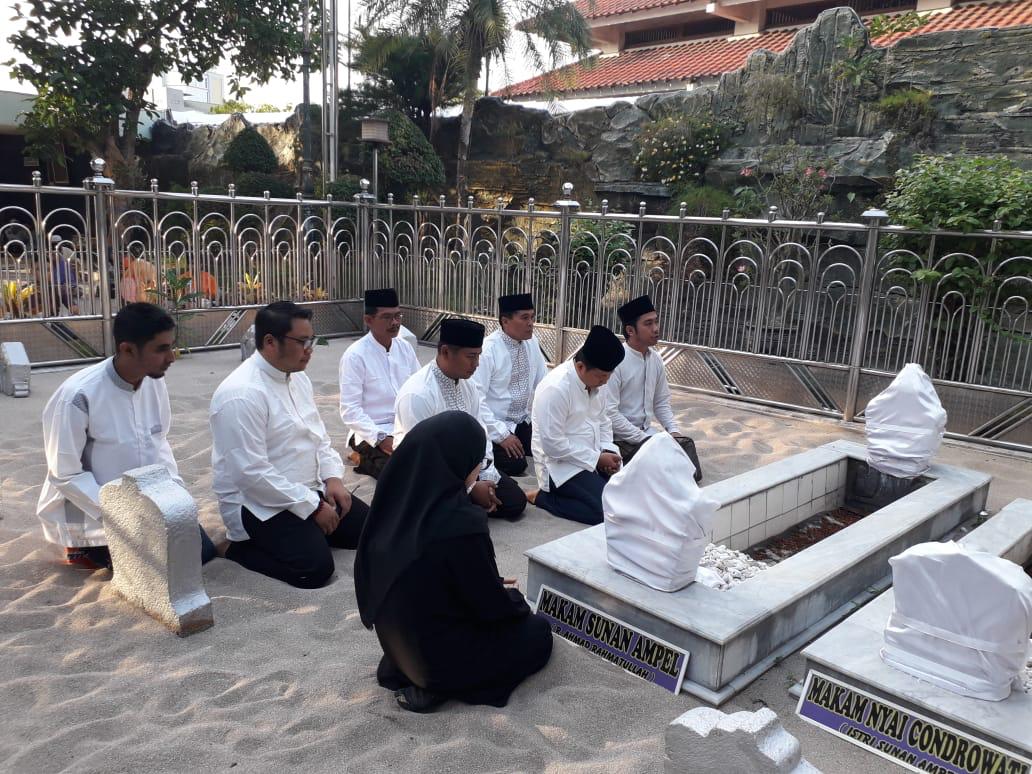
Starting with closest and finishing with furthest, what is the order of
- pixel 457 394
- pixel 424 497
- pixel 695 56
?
pixel 424 497 → pixel 457 394 → pixel 695 56

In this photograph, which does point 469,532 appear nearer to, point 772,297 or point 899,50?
point 772,297

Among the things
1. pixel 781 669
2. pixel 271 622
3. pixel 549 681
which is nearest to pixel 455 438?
pixel 549 681

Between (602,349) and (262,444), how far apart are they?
205 centimetres

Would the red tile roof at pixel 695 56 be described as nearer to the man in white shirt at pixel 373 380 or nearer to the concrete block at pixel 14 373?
the man in white shirt at pixel 373 380

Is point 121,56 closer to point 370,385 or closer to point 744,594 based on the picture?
point 370,385

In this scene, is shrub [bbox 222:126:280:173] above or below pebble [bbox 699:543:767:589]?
above

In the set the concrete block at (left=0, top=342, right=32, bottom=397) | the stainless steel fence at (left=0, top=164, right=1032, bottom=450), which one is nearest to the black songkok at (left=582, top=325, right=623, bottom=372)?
the stainless steel fence at (left=0, top=164, right=1032, bottom=450)

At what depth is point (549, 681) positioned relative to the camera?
10.3ft

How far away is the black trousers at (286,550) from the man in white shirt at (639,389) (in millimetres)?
2528

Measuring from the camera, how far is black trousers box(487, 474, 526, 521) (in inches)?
194

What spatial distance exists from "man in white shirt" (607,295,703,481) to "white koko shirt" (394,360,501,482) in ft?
4.17

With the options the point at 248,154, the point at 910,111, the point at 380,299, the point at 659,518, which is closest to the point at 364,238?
the point at 380,299

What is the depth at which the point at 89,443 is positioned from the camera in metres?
3.83

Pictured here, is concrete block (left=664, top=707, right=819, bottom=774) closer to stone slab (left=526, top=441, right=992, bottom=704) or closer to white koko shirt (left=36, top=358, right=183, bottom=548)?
stone slab (left=526, top=441, right=992, bottom=704)
